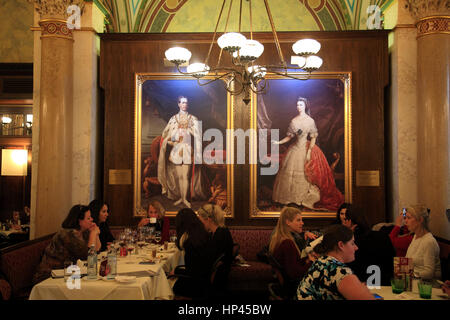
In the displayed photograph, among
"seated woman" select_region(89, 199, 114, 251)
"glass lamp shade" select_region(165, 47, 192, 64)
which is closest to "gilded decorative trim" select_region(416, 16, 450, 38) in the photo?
"glass lamp shade" select_region(165, 47, 192, 64)

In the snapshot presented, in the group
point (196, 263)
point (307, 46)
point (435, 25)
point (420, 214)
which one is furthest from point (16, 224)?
point (435, 25)

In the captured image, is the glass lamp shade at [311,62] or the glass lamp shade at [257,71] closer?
the glass lamp shade at [257,71]

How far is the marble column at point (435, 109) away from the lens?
22.4 ft

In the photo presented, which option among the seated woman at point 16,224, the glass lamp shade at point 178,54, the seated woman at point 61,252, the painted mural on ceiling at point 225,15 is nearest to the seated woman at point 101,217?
the seated woman at point 61,252

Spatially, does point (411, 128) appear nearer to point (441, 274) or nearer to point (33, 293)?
point (441, 274)

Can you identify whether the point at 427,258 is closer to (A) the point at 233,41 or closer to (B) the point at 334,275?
(B) the point at 334,275

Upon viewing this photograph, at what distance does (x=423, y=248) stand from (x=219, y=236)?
2189 millimetres

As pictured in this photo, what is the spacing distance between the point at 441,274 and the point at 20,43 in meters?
9.70

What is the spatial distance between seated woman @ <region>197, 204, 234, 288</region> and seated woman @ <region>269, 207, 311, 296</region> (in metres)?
0.56

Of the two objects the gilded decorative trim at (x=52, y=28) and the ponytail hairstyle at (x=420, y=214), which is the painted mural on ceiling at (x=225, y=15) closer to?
the gilded decorative trim at (x=52, y=28)

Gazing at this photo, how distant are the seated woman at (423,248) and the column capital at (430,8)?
372 centimetres

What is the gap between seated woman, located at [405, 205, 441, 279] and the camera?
180 inches

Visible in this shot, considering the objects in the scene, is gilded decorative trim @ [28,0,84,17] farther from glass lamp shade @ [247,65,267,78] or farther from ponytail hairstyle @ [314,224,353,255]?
ponytail hairstyle @ [314,224,353,255]

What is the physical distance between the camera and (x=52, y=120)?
7.21 m
